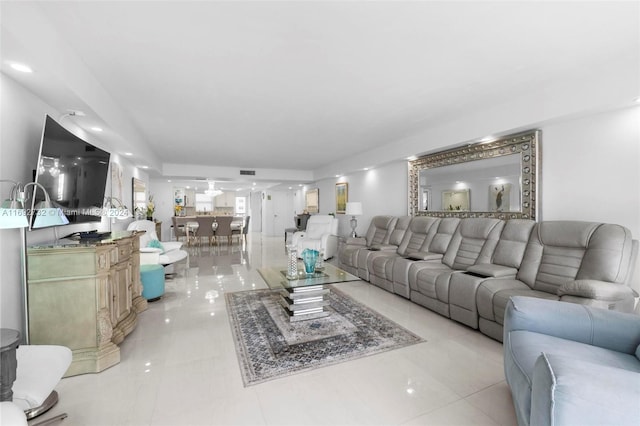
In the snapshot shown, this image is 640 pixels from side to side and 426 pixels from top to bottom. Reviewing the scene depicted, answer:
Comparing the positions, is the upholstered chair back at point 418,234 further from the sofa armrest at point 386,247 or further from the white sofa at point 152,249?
the white sofa at point 152,249

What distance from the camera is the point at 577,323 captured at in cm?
162

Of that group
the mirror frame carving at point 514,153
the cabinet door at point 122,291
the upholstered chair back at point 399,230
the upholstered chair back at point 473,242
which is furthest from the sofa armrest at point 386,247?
the cabinet door at point 122,291

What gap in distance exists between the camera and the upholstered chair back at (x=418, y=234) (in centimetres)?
435

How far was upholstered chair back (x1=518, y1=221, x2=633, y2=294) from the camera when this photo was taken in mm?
2357

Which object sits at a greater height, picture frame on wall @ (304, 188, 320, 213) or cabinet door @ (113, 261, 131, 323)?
picture frame on wall @ (304, 188, 320, 213)

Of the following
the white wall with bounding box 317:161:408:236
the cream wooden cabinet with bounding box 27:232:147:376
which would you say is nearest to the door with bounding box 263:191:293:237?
the white wall with bounding box 317:161:408:236

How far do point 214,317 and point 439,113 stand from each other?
3.75 meters

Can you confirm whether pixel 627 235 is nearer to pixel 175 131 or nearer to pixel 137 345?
pixel 137 345

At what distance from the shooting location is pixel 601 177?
2.74 m

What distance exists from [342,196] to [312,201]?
93.8 inches

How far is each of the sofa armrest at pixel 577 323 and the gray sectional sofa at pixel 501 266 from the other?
0.63 metres

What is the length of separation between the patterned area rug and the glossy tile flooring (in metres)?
0.10

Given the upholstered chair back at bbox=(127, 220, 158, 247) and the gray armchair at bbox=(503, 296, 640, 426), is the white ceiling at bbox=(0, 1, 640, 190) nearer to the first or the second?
the upholstered chair back at bbox=(127, 220, 158, 247)

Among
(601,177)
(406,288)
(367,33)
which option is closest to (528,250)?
(601,177)
